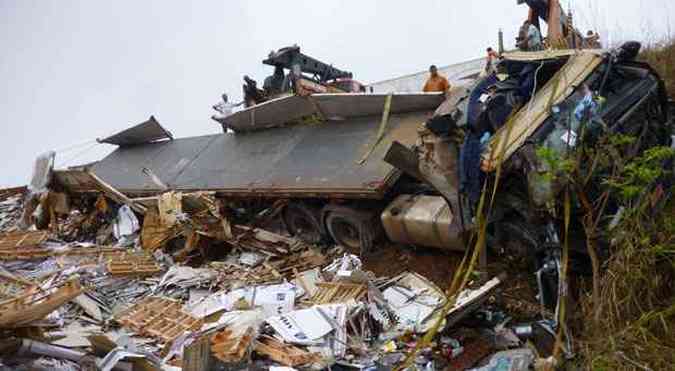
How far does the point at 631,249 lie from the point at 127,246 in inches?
298

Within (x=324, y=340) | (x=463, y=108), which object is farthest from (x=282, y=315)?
(x=463, y=108)

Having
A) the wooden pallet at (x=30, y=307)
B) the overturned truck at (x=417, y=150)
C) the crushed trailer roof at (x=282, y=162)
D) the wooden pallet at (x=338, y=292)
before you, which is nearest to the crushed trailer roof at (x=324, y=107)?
the overturned truck at (x=417, y=150)

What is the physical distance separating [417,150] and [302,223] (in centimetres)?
289

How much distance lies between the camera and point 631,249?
3.08 m

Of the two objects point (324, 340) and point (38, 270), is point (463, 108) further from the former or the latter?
point (38, 270)

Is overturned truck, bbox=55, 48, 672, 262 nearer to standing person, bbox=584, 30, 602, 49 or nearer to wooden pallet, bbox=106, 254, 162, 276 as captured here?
wooden pallet, bbox=106, 254, 162, 276

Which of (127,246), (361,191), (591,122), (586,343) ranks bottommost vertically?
(127,246)

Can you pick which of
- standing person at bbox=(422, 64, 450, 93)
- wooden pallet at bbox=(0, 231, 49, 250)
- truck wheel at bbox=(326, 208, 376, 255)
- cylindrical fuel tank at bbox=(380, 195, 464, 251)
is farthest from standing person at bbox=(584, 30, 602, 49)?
wooden pallet at bbox=(0, 231, 49, 250)

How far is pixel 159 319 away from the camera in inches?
200

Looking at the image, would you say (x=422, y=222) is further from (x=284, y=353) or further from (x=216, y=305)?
(x=216, y=305)

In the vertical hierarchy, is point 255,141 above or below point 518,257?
above

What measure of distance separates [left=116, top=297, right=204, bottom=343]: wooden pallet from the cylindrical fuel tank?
7.46 feet

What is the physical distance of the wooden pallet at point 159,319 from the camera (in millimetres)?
4736

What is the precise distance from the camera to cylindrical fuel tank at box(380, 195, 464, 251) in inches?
193
